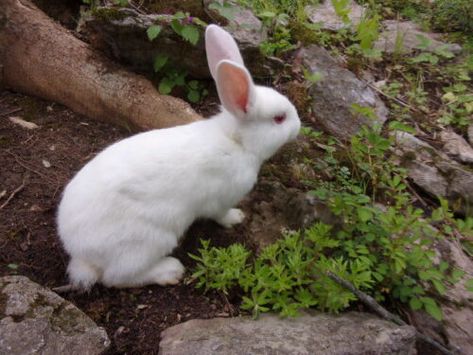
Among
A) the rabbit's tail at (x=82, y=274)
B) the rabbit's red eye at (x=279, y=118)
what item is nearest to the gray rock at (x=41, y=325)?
the rabbit's tail at (x=82, y=274)

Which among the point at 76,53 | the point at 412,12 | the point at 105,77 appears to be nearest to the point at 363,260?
the point at 105,77

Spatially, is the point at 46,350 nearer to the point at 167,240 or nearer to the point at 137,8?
the point at 167,240

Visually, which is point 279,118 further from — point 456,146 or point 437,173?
point 456,146

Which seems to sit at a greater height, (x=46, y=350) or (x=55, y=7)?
(x=55, y=7)

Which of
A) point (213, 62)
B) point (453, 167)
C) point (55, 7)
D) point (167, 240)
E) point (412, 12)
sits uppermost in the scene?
point (412, 12)

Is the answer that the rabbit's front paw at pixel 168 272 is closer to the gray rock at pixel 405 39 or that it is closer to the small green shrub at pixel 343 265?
the small green shrub at pixel 343 265

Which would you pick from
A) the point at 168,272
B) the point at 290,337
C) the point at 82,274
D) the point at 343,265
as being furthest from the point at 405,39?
the point at 82,274

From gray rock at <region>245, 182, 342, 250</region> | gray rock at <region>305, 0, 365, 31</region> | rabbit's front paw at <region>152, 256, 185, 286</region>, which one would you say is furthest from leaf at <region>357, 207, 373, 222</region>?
gray rock at <region>305, 0, 365, 31</region>
